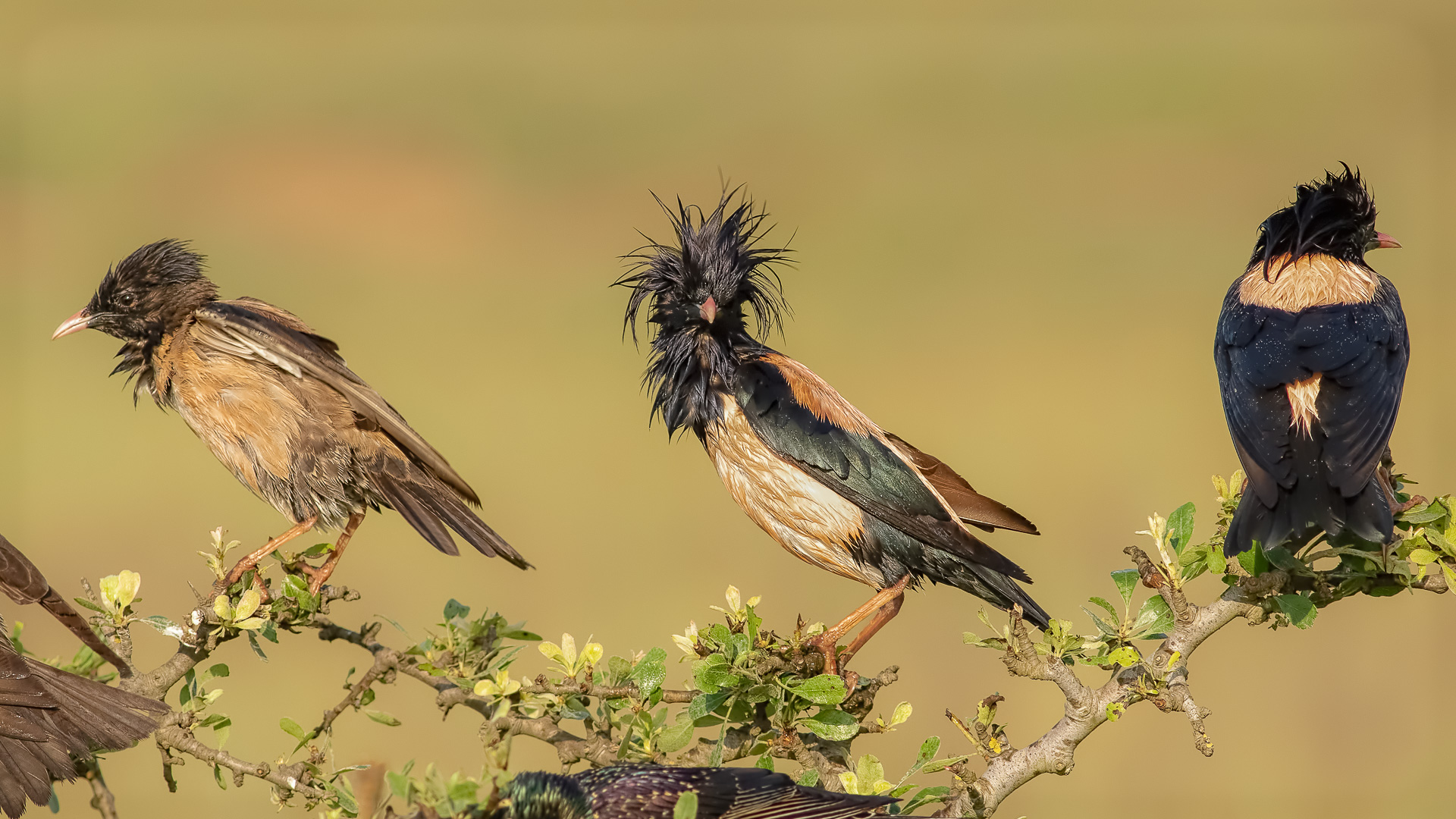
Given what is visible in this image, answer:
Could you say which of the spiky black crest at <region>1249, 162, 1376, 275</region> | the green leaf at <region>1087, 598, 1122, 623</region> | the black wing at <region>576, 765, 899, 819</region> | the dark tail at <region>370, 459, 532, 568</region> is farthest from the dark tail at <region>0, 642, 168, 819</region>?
the spiky black crest at <region>1249, 162, 1376, 275</region>

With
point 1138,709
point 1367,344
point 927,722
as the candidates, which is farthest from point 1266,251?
point 1138,709

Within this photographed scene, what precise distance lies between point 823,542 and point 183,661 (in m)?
2.00

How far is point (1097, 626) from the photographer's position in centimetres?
320

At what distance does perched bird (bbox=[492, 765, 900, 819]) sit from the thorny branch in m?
0.31

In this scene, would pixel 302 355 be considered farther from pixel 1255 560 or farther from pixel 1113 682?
pixel 1255 560

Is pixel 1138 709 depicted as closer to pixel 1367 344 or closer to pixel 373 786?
pixel 1367 344

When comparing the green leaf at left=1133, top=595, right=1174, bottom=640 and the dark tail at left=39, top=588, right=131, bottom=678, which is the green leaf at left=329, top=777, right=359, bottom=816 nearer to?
the dark tail at left=39, top=588, right=131, bottom=678

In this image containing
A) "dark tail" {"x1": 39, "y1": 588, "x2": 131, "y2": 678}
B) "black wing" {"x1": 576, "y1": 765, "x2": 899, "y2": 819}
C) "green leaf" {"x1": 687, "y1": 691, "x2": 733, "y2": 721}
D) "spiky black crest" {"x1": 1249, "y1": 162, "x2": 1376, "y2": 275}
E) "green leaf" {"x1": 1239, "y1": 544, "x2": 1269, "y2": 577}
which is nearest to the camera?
"black wing" {"x1": 576, "y1": 765, "x2": 899, "y2": 819}

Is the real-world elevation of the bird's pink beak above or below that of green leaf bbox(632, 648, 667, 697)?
above

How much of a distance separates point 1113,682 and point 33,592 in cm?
306

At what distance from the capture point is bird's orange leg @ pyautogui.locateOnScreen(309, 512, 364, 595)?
13.6ft

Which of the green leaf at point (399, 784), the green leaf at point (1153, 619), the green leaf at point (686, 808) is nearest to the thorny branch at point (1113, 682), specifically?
the green leaf at point (1153, 619)

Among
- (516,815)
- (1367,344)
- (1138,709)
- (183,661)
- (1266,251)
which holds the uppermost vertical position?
(1138,709)

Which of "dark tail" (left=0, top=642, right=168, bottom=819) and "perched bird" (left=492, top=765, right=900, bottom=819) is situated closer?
"perched bird" (left=492, top=765, right=900, bottom=819)
